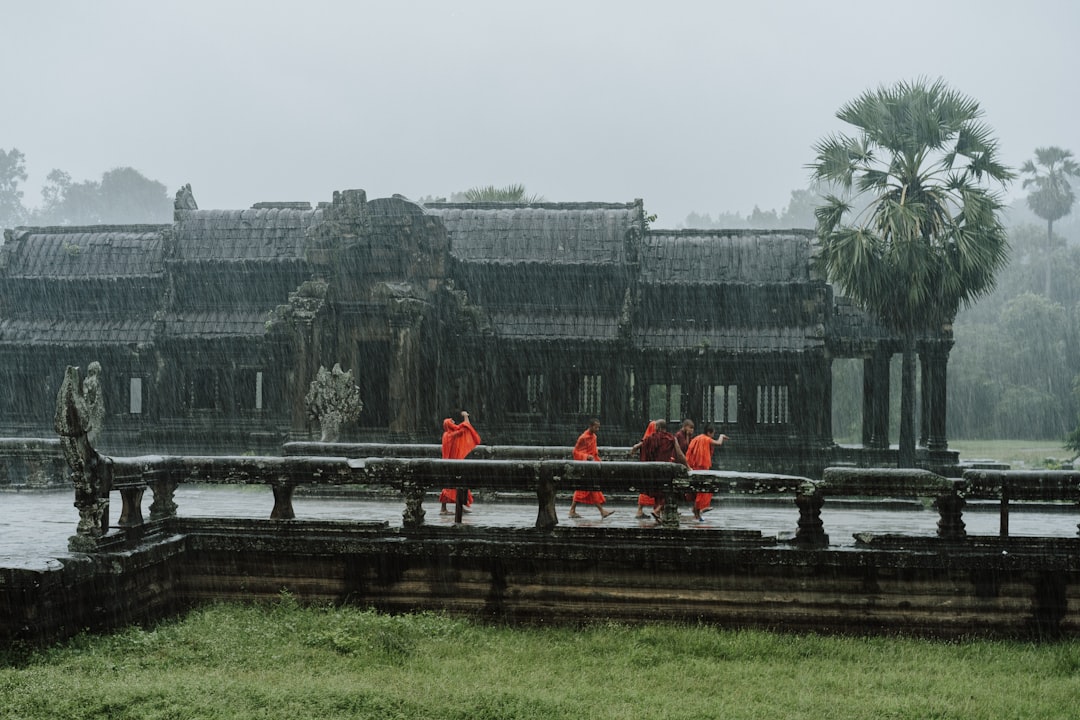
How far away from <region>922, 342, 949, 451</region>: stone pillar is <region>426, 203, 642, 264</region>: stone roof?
6.54 meters

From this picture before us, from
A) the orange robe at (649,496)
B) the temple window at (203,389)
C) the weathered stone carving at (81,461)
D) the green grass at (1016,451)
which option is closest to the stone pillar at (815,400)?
the green grass at (1016,451)

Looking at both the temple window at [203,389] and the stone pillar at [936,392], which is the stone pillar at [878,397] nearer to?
the stone pillar at [936,392]

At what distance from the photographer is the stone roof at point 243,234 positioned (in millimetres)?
23625

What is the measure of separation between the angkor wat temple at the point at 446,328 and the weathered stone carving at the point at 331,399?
110 centimetres

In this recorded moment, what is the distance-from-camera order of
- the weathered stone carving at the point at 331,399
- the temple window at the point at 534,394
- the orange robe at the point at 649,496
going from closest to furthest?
the orange robe at the point at 649,496
the weathered stone carving at the point at 331,399
the temple window at the point at 534,394

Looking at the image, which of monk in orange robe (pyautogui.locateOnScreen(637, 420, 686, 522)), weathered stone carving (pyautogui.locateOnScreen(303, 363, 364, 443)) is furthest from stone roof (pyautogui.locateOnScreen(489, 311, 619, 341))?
monk in orange robe (pyautogui.locateOnScreen(637, 420, 686, 522))

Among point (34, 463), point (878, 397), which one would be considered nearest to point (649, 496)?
point (34, 463)

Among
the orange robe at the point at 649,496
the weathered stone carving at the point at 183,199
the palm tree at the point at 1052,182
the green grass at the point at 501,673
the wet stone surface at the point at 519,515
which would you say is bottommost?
the green grass at the point at 501,673

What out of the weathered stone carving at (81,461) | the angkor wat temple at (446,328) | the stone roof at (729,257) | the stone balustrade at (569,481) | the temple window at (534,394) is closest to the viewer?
the weathered stone carving at (81,461)

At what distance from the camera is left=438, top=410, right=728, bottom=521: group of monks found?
462 inches

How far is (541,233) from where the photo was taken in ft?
76.0

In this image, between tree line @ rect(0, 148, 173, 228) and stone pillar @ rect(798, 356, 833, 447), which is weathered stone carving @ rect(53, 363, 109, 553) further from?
tree line @ rect(0, 148, 173, 228)

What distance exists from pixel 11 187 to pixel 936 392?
89.8 meters

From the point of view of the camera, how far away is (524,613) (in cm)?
977
